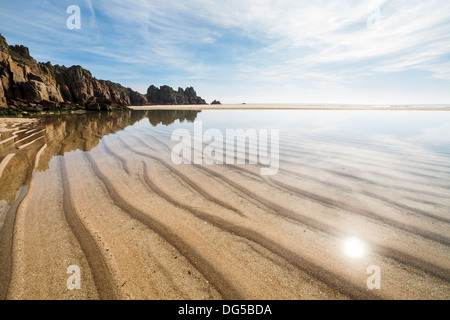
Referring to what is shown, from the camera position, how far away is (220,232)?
315cm

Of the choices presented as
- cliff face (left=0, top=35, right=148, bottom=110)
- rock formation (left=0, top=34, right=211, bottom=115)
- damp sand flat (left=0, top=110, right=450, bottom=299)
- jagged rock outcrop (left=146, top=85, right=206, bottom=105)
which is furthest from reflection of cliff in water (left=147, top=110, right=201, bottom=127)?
jagged rock outcrop (left=146, top=85, right=206, bottom=105)

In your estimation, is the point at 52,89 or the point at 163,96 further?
the point at 163,96

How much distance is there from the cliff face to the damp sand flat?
42.2 meters

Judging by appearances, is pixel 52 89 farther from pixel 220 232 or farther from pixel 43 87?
pixel 220 232

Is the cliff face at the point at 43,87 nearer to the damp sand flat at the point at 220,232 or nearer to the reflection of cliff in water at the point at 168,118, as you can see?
the reflection of cliff in water at the point at 168,118

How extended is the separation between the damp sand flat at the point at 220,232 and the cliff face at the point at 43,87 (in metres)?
42.2

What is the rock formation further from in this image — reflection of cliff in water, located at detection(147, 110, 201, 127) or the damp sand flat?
the damp sand flat

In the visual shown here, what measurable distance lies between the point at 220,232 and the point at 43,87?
61.1 meters

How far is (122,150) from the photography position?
8359 mm

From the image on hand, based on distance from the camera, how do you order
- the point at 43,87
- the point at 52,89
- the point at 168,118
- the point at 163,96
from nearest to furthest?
the point at 168,118, the point at 43,87, the point at 52,89, the point at 163,96

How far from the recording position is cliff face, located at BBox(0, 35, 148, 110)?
121 feet

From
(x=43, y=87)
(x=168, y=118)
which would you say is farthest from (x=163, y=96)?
(x=168, y=118)
